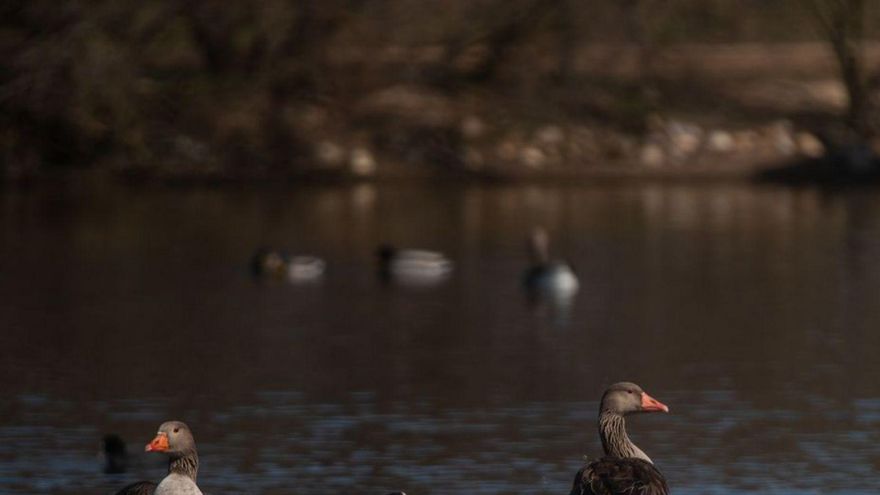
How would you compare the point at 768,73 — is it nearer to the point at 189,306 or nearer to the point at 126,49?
the point at 126,49

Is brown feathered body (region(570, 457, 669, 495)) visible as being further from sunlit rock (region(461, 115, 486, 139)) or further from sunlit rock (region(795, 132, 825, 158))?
sunlit rock (region(795, 132, 825, 158))

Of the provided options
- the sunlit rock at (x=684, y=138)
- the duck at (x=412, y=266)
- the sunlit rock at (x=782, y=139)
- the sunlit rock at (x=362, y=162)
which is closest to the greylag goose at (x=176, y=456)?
the duck at (x=412, y=266)

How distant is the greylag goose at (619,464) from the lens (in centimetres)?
1018

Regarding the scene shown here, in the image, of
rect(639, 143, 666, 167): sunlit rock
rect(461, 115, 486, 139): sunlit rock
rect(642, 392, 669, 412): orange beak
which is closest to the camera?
rect(642, 392, 669, 412): orange beak

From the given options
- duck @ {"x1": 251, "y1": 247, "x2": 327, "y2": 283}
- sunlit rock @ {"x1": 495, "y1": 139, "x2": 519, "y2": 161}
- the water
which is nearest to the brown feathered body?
the water

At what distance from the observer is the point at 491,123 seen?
4266cm

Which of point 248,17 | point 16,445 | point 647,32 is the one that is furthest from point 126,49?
point 16,445

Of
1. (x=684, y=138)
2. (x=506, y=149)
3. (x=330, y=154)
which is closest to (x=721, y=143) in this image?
(x=684, y=138)

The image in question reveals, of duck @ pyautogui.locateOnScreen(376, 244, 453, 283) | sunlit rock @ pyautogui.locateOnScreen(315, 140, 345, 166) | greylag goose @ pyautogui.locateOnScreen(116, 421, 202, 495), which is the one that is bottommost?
sunlit rock @ pyautogui.locateOnScreen(315, 140, 345, 166)

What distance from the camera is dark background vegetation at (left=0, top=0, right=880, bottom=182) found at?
1585 inches

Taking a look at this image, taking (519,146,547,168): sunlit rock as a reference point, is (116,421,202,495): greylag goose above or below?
above

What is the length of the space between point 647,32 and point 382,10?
5.45m

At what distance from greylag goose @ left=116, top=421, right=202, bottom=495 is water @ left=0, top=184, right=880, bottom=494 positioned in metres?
1.88

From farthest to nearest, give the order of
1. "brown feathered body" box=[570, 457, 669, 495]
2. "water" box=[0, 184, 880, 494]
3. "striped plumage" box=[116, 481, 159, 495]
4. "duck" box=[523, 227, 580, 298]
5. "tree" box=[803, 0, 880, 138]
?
"tree" box=[803, 0, 880, 138] < "duck" box=[523, 227, 580, 298] < "water" box=[0, 184, 880, 494] < "striped plumage" box=[116, 481, 159, 495] < "brown feathered body" box=[570, 457, 669, 495]
